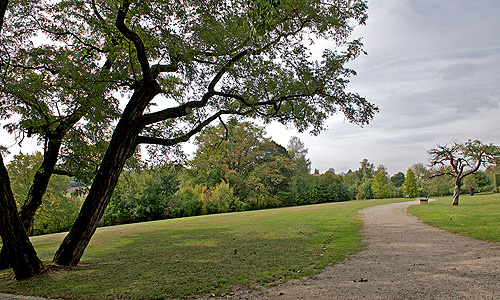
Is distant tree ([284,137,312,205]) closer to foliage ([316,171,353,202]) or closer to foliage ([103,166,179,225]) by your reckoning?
foliage ([316,171,353,202])

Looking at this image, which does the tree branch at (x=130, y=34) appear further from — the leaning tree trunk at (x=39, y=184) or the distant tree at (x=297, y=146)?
the distant tree at (x=297, y=146)

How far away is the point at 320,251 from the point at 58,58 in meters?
8.83

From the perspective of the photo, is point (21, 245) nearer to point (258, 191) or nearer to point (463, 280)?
point (463, 280)

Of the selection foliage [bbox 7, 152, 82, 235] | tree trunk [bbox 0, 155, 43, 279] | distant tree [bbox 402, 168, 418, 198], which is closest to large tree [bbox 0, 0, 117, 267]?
tree trunk [bbox 0, 155, 43, 279]

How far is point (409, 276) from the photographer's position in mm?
4711

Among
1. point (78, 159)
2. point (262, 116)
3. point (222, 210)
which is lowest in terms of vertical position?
point (222, 210)

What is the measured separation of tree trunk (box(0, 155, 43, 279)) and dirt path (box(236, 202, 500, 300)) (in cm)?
493

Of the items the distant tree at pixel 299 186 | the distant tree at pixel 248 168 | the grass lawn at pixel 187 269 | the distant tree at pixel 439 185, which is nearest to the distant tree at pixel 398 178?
the distant tree at pixel 439 185

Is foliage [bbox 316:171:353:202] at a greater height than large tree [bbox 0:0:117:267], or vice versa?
large tree [bbox 0:0:117:267]

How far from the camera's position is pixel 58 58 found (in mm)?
7902

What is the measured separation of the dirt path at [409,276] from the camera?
12.9 ft

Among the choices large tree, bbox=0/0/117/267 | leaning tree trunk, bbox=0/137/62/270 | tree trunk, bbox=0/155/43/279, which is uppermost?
large tree, bbox=0/0/117/267

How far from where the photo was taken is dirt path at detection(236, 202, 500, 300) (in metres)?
3.93

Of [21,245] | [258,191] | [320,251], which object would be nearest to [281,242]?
[320,251]
